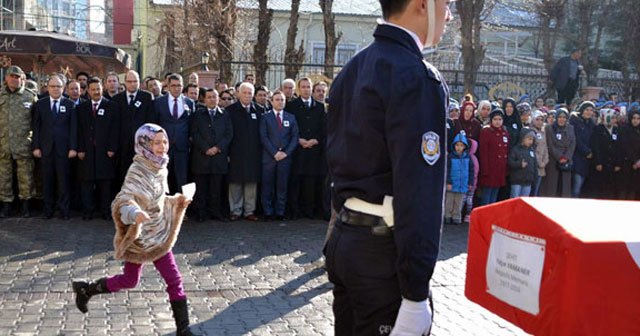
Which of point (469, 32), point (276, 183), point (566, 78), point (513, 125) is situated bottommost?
point (276, 183)

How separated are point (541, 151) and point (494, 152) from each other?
1.30 metres

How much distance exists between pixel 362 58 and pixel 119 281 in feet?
12.3

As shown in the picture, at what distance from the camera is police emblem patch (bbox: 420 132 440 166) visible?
8.58 ft

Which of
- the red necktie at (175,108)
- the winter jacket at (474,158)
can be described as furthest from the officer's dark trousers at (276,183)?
the winter jacket at (474,158)

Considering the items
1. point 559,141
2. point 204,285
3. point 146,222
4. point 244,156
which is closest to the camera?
point 146,222

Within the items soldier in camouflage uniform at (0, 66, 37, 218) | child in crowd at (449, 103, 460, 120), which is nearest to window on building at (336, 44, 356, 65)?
child in crowd at (449, 103, 460, 120)

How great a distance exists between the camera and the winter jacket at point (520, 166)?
13.0m

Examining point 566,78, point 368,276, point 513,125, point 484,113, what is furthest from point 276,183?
point 566,78

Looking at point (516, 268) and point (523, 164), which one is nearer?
point (516, 268)

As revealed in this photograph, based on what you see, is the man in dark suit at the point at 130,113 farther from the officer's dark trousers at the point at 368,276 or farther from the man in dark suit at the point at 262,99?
the officer's dark trousers at the point at 368,276

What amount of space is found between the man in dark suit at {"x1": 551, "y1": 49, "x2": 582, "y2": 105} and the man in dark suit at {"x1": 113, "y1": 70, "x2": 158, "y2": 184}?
13.2 meters

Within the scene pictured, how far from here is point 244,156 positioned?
1193 cm

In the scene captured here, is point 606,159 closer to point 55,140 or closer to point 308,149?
point 308,149

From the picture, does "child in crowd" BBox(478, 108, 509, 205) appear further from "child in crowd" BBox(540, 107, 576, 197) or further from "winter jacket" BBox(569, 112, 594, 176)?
"winter jacket" BBox(569, 112, 594, 176)
